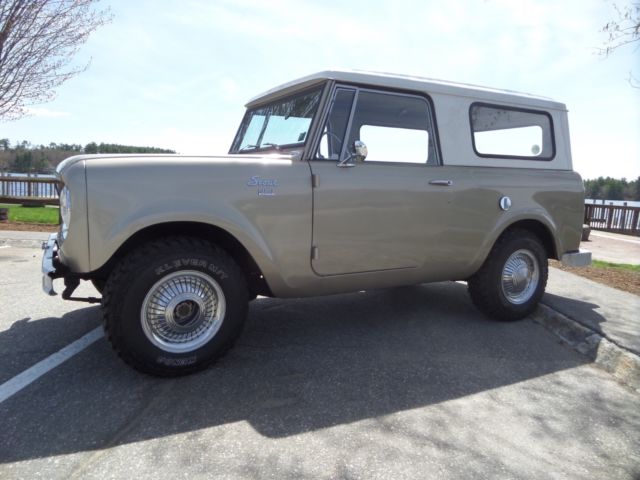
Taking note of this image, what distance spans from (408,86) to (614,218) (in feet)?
51.3

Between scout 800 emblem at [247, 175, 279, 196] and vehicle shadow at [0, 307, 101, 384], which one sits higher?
scout 800 emblem at [247, 175, 279, 196]

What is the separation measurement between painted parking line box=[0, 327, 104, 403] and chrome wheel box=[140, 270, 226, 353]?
770 millimetres

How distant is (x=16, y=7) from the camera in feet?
27.3

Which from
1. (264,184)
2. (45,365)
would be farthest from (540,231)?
(45,365)

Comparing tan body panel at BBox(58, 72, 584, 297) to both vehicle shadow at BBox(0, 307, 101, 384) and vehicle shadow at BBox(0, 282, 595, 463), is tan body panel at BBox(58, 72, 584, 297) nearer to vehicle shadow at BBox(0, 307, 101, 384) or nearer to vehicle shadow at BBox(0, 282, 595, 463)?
vehicle shadow at BBox(0, 282, 595, 463)

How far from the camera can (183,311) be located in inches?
111

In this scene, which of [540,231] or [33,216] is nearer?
[540,231]

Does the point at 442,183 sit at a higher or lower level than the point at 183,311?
higher

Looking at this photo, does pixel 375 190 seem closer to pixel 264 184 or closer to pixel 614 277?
pixel 264 184

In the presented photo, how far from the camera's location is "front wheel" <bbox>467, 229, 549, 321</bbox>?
13.1ft

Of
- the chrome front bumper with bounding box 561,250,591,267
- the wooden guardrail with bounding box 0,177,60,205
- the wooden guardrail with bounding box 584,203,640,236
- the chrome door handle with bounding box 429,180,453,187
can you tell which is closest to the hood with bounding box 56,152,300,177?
the chrome door handle with bounding box 429,180,453,187

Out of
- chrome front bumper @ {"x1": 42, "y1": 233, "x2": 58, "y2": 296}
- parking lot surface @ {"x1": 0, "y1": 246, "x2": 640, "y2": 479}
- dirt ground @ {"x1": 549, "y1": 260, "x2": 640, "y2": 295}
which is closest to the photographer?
parking lot surface @ {"x1": 0, "y1": 246, "x2": 640, "y2": 479}

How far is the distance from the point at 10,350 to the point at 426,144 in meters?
3.61

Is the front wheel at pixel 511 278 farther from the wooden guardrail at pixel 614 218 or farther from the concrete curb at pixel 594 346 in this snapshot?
the wooden guardrail at pixel 614 218
